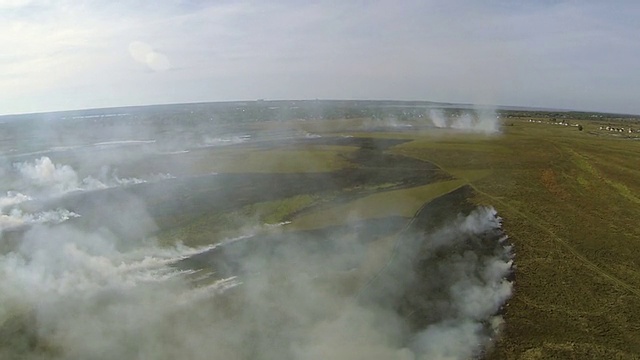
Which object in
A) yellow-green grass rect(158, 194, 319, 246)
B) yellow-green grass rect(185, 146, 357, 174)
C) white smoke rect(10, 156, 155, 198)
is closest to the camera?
yellow-green grass rect(158, 194, 319, 246)

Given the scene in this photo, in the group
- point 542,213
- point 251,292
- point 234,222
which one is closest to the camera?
point 251,292

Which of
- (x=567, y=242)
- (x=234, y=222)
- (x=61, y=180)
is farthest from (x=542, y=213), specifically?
(x=61, y=180)

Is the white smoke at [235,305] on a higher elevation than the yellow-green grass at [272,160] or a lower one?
lower

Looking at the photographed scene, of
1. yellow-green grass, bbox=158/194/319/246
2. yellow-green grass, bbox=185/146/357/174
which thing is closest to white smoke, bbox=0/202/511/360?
yellow-green grass, bbox=158/194/319/246

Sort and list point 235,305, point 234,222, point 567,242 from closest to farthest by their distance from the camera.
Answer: point 235,305, point 567,242, point 234,222

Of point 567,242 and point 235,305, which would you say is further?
point 567,242

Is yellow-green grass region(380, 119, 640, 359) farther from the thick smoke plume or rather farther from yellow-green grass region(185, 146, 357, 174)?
yellow-green grass region(185, 146, 357, 174)

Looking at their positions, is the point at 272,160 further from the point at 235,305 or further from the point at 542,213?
the point at 235,305

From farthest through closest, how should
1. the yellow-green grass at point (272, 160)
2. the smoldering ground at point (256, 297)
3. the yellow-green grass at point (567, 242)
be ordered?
the yellow-green grass at point (272, 160) < the yellow-green grass at point (567, 242) < the smoldering ground at point (256, 297)

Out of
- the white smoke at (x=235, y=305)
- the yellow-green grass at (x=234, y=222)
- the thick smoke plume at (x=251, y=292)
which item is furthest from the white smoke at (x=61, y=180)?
the white smoke at (x=235, y=305)

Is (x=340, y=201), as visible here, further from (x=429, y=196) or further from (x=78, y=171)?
(x=78, y=171)

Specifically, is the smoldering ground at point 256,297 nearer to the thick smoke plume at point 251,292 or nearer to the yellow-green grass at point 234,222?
the thick smoke plume at point 251,292
